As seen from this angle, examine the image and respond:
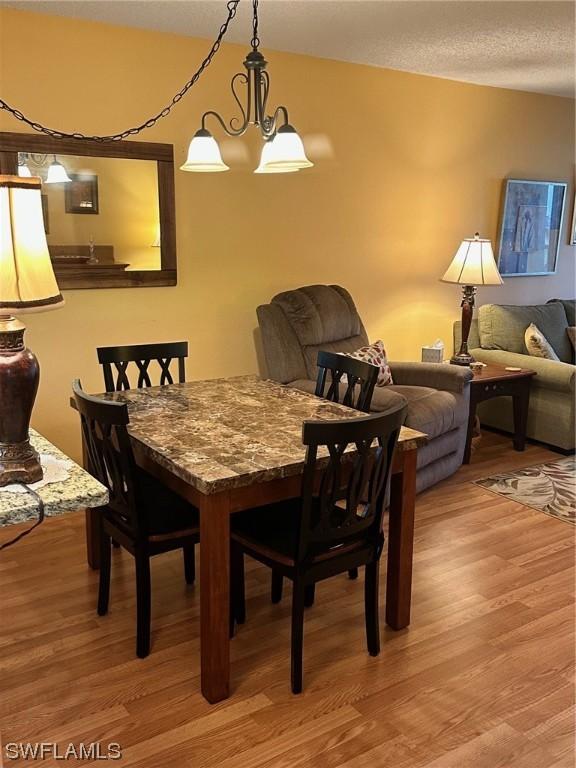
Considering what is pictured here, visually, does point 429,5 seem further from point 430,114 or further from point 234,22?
point 430,114

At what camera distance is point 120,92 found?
361 cm

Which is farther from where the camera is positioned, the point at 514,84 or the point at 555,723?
the point at 514,84

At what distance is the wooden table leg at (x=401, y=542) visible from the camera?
252 cm

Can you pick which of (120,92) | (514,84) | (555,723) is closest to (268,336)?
(120,92)

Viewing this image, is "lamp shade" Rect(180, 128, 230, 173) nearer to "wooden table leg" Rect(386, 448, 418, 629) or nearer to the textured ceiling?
the textured ceiling

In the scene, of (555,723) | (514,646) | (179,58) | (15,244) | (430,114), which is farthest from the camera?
(430,114)

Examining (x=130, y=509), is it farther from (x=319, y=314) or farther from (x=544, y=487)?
(x=544, y=487)

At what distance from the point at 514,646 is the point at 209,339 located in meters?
2.44

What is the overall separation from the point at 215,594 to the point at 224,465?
1.33ft

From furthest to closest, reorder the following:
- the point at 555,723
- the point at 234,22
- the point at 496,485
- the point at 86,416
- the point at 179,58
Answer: the point at 496,485 → the point at 179,58 → the point at 234,22 → the point at 86,416 → the point at 555,723

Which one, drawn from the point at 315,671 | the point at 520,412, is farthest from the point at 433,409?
the point at 315,671

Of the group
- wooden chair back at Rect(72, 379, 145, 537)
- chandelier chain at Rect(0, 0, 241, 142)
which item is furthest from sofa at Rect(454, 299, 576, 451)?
wooden chair back at Rect(72, 379, 145, 537)

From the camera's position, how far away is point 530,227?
Answer: 5.57 meters

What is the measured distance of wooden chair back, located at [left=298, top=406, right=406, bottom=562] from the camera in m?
2.04
